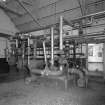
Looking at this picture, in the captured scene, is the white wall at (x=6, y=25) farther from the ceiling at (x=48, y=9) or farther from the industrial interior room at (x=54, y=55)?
the ceiling at (x=48, y=9)

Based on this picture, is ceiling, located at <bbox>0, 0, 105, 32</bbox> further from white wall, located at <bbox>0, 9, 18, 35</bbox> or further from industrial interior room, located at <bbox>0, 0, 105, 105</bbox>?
white wall, located at <bbox>0, 9, 18, 35</bbox>

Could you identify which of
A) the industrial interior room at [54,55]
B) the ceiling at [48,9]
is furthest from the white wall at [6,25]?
the ceiling at [48,9]

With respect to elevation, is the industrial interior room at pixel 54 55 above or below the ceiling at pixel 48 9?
below

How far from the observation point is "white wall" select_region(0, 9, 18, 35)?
5.09m

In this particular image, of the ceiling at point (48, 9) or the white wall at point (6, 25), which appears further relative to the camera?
the white wall at point (6, 25)

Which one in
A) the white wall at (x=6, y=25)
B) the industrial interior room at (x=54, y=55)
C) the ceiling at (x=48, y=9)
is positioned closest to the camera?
the industrial interior room at (x=54, y=55)

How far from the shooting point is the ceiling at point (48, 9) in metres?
3.37

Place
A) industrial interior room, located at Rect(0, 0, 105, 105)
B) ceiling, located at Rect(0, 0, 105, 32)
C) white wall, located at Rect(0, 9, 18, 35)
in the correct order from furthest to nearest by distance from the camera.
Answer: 1. white wall, located at Rect(0, 9, 18, 35)
2. ceiling, located at Rect(0, 0, 105, 32)
3. industrial interior room, located at Rect(0, 0, 105, 105)

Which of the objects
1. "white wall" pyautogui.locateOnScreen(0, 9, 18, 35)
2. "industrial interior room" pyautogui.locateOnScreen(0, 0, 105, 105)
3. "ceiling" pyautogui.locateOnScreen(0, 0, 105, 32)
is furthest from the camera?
"white wall" pyautogui.locateOnScreen(0, 9, 18, 35)

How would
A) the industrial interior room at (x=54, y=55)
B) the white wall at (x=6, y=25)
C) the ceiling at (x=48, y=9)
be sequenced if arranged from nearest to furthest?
the industrial interior room at (x=54, y=55)
the ceiling at (x=48, y=9)
the white wall at (x=6, y=25)

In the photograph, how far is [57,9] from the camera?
3988 millimetres

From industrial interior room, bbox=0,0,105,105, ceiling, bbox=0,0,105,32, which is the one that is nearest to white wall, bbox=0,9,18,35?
industrial interior room, bbox=0,0,105,105

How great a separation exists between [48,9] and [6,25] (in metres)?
2.59

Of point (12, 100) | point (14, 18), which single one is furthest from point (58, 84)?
point (14, 18)
